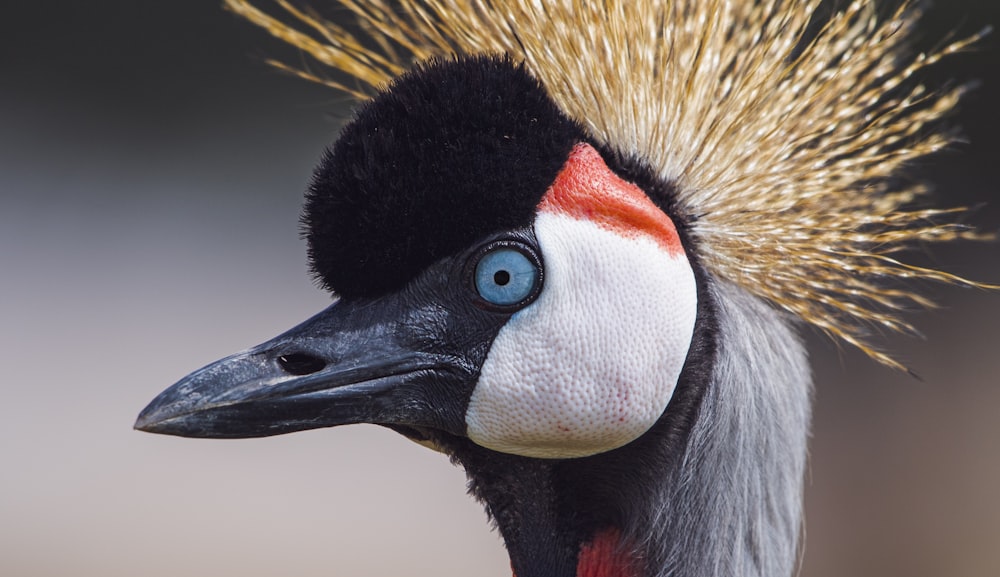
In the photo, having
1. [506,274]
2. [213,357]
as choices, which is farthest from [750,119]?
[213,357]

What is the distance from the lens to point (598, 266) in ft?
3.03

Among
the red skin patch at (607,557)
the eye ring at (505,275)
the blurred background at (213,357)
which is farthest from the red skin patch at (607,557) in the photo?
the blurred background at (213,357)

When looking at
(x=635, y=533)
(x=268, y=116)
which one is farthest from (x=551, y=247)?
(x=268, y=116)

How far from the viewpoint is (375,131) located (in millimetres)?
886

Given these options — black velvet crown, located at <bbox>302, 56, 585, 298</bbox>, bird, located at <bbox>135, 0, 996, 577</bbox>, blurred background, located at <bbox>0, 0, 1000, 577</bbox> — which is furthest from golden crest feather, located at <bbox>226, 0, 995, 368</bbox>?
blurred background, located at <bbox>0, 0, 1000, 577</bbox>

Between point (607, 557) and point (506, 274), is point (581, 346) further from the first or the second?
point (607, 557)

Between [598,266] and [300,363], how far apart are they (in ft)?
0.93

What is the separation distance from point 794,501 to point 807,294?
241mm

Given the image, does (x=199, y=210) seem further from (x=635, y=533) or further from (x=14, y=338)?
(x=635, y=533)

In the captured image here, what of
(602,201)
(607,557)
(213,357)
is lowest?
(607,557)

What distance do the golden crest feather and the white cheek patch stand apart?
0.39 ft

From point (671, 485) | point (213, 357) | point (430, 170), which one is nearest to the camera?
point (430, 170)

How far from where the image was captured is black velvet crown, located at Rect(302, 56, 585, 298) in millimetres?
866

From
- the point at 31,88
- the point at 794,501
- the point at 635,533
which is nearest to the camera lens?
the point at 635,533
